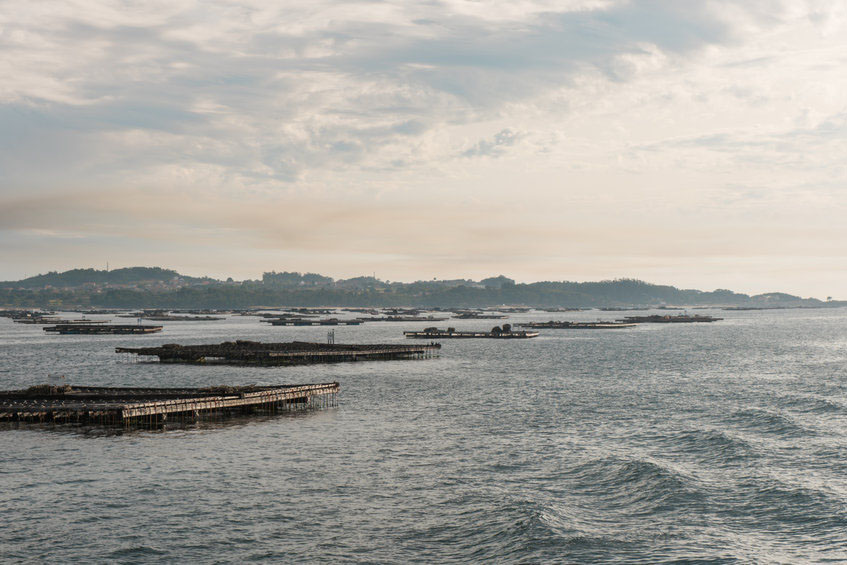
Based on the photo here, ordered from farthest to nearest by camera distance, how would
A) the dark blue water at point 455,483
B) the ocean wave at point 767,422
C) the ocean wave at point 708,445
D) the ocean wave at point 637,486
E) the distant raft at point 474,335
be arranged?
the distant raft at point 474,335 < the ocean wave at point 767,422 < the ocean wave at point 708,445 < the ocean wave at point 637,486 < the dark blue water at point 455,483

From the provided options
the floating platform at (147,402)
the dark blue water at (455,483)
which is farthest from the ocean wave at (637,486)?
the floating platform at (147,402)

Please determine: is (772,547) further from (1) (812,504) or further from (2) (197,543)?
(2) (197,543)

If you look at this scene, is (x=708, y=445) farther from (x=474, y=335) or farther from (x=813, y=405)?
(x=474, y=335)

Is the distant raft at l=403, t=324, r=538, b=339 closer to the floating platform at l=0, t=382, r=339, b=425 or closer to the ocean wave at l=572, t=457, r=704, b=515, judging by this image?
the floating platform at l=0, t=382, r=339, b=425

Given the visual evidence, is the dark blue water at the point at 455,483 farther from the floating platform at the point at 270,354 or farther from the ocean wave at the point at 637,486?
the floating platform at the point at 270,354

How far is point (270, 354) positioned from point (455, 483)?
79321 millimetres

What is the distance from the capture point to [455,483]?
37.5 meters

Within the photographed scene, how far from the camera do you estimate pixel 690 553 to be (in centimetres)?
2848

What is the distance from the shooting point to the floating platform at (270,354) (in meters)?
113

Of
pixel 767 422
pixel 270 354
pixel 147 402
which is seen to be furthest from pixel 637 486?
pixel 270 354

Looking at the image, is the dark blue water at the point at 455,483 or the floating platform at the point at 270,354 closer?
the dark blue water at the point at 455,483

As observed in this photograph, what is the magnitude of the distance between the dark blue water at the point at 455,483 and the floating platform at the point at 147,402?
3.28m

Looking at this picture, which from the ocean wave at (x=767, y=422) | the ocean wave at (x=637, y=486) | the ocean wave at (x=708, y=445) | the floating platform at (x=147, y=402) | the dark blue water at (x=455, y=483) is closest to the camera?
the dark blue water at (x=455, y=483)

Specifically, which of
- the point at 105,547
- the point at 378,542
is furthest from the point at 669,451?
the point at 105,547
